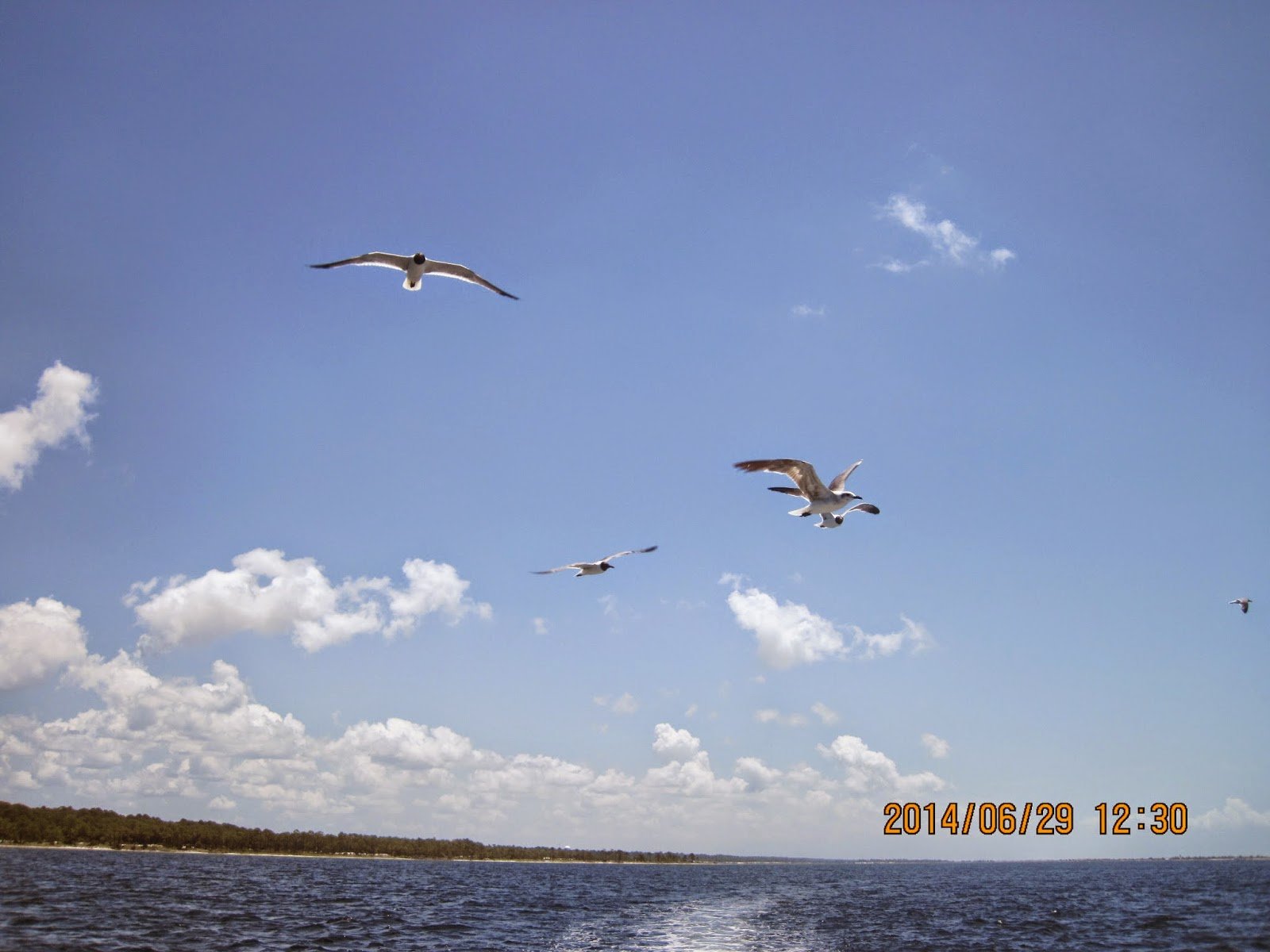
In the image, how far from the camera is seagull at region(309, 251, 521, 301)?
23688 mm

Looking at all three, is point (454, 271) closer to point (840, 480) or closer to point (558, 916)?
point (840, 480)

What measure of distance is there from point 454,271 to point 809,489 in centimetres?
1261

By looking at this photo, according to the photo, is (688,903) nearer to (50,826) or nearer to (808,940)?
(808,940)

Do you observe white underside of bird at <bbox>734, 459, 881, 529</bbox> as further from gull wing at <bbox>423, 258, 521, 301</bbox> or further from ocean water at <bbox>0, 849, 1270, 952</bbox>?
ocean water at <bbox>0, 849, 1270, 952</bbox>

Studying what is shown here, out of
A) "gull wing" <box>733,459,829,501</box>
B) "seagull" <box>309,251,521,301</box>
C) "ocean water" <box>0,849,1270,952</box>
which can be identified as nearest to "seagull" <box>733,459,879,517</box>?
"gull wing" <box>733,459,829,501</box>

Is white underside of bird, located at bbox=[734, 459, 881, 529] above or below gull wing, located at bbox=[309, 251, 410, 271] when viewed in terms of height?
below

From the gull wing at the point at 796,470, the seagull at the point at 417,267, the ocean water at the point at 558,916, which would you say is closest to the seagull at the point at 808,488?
the gull wing at the point at 796,470

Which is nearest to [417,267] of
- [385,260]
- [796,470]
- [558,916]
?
[385,260]

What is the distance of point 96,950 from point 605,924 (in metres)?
23.6

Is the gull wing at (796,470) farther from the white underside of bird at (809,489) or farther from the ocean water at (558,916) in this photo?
the ocean water at (558,916)

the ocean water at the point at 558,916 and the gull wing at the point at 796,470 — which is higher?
the gull wing at the point at 796,470

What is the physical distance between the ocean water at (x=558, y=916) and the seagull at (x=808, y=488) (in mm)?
18034

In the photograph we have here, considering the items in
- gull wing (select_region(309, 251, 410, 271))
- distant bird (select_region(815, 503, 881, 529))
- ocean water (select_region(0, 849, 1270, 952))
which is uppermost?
gull wing (select_region(309, 251, 410, 271))

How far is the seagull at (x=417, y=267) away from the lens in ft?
77.7
